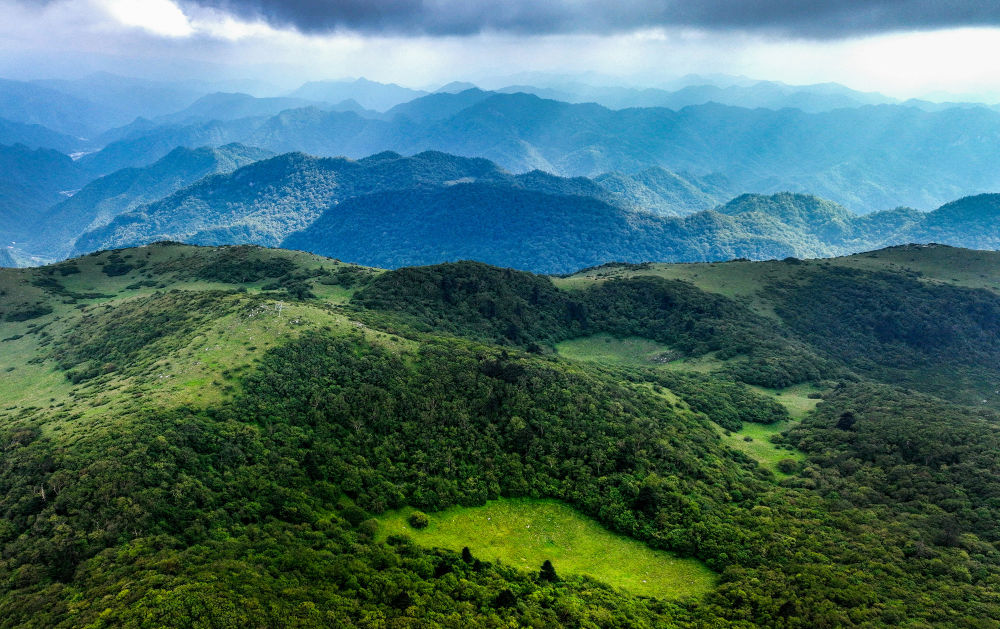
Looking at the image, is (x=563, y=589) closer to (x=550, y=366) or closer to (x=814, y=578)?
(x=814, y=578)

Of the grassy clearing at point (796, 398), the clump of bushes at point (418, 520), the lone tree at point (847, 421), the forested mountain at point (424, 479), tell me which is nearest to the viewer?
the forested mountain at point (424, 479)

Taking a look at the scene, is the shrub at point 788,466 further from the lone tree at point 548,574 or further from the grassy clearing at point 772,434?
the lone tree at point 548,574

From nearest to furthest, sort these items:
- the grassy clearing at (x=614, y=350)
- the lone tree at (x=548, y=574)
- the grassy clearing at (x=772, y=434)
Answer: the lone tree at (x=548, y=574) < the grassy clearing at (x=772, y=434) < the grassy clearing at (x=614, y=350)

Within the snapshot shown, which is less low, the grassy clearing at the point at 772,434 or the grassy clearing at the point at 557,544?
the grassy clearing at the point at 557,544

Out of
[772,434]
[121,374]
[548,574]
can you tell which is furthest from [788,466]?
[121,374]

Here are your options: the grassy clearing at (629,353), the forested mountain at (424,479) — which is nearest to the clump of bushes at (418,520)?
the forested mountain at (424,479)

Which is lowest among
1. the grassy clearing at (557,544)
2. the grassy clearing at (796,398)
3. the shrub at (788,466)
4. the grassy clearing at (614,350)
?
the grassy clearing at (614,350)

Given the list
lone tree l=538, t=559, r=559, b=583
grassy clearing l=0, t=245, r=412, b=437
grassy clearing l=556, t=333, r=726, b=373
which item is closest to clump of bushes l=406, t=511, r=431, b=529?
lone tree l=538, t=559, r=559, b=583

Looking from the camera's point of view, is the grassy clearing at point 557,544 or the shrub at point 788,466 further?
the shrub at point 788,466

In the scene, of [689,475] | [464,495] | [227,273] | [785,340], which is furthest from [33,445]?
[785,340]
